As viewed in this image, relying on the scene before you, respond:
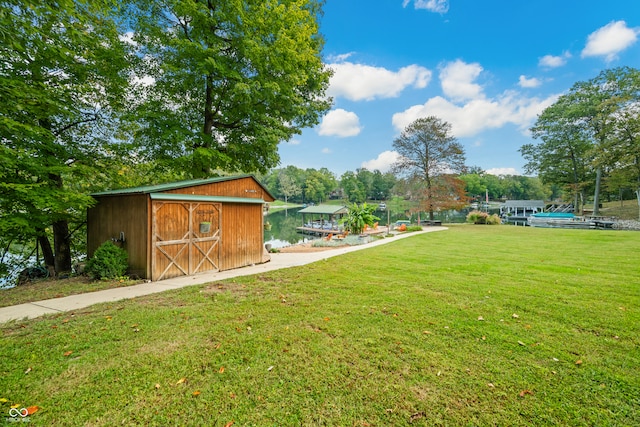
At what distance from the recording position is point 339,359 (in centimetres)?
292

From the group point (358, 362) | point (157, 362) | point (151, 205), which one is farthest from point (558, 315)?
point (151, 205)

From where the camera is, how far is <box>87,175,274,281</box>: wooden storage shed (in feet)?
21.8

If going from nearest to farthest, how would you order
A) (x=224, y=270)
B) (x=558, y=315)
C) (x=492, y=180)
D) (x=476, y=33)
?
1. (x=558, y=315)
2. (x=224, y=270)
3. (x=476, y=33)
4. (x=492, y=180)

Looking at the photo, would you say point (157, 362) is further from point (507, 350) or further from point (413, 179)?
point (413, 179)

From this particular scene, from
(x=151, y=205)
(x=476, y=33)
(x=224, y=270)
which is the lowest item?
(x=224, y=270)

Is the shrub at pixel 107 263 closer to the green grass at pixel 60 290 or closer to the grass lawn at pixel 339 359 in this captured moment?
the green grass at pixel 60 290

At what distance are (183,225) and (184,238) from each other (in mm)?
350

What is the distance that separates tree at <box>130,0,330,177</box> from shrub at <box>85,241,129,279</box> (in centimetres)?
443

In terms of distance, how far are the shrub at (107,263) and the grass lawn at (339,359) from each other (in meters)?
2.19

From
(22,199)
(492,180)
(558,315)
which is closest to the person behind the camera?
(558,315)

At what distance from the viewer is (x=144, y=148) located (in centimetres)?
1032

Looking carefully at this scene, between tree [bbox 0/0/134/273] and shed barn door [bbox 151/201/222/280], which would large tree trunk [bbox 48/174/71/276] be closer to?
tree [bbox 0/0/134/273]

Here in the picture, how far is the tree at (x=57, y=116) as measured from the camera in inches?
215

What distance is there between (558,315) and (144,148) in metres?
12.7
